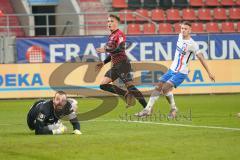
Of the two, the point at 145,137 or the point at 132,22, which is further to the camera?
the point at 132,22

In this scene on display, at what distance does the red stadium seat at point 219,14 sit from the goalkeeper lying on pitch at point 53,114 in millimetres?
21449

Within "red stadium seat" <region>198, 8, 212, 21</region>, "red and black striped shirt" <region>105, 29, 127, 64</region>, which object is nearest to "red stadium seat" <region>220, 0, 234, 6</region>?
"red stadium seat" <region>198, 8, 212, 21</region>

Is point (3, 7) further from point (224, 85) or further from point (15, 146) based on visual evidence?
point (15, 146)

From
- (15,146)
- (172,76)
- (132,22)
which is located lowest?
(15,146)

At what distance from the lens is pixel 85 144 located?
1120 centimetres

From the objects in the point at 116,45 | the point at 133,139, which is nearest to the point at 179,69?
the point at 116,45

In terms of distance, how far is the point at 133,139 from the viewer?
38.9ft

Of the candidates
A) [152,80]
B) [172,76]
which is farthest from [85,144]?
[152,80]

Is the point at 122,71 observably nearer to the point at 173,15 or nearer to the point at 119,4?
the point at 119,4

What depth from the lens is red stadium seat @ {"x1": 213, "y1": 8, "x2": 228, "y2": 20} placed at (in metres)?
33.2

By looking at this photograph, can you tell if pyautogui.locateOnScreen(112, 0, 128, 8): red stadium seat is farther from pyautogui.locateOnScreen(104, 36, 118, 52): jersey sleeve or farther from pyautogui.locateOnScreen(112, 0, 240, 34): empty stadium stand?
pyautogui.locateOnScreen(104, 36, 118, 52): jersey sleeve

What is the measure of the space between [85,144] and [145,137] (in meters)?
1.41

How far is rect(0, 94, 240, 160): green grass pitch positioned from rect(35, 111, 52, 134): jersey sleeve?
178mm

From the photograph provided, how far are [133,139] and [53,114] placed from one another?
160 cm
